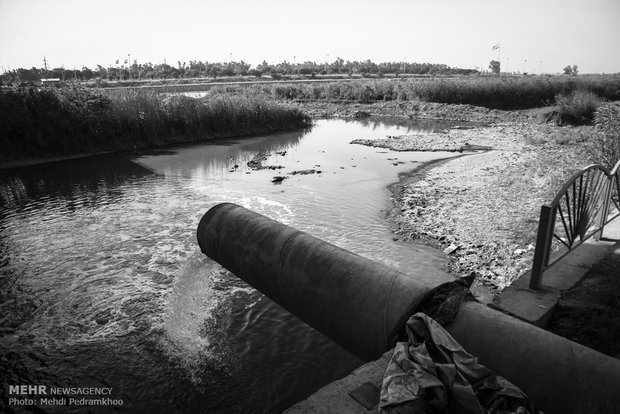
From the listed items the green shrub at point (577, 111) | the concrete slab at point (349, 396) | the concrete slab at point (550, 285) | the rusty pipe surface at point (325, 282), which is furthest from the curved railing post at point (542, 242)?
the green shrub at point (577, 111)

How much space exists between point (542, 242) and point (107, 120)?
21.0m

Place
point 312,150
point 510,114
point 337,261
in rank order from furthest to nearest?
point 510,114 < point 312,150 < point 337,261

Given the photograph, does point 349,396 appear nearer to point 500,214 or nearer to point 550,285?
point 550,285

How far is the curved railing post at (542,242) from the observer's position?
436 centimetres

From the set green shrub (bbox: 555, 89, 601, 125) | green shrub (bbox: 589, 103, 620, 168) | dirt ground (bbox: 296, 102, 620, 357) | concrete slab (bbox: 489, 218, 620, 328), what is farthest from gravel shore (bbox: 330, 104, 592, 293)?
green shrub (bbox: 555, 89, 601, 125)

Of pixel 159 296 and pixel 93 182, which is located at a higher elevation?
pixel 93 182

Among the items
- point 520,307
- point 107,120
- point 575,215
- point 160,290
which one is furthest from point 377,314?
point 107,120

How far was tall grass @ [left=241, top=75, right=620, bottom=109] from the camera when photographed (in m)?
46.2

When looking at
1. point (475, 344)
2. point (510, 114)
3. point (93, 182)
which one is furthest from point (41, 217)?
point (510, 114)

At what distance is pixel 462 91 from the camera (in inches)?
1823

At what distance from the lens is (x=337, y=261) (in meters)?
4.11

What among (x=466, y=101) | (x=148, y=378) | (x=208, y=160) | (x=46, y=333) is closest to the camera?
(x=148, y=378)

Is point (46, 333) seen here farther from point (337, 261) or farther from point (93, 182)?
point (93, 182)

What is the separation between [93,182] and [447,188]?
1303 centimetres
